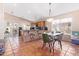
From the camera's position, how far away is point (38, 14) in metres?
2.24

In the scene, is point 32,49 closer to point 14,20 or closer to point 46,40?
point 46,40

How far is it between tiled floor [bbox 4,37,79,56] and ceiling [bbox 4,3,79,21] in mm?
537

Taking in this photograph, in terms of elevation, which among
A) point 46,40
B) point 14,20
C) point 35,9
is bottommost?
point 46,40

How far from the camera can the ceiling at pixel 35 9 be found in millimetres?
2184

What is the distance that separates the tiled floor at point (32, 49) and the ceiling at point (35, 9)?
54 cm

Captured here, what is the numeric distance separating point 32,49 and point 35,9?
866mm

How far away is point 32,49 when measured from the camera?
2.27 m

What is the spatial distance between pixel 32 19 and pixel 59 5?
2.13 feet

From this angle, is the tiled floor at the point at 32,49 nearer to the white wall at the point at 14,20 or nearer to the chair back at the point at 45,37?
the chair back at the point at 45,37

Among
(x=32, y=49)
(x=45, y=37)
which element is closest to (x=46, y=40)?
(x=45, y=37)

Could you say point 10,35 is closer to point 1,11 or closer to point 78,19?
point 1,11

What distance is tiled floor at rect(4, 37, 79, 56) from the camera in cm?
220

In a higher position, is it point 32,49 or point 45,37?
point 45,37

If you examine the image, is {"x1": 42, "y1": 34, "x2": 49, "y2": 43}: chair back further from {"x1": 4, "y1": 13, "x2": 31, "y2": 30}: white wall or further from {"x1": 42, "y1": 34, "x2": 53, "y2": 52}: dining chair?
{"x1": 4, "y1": 13, "x2": 31, "y2": 30}: white wall
